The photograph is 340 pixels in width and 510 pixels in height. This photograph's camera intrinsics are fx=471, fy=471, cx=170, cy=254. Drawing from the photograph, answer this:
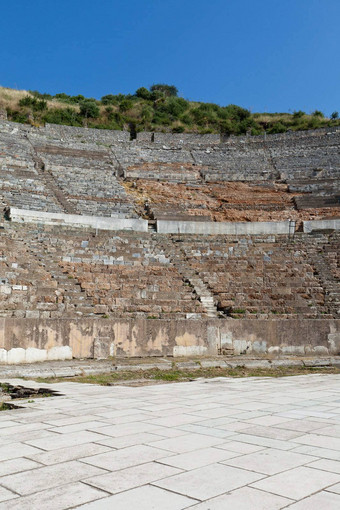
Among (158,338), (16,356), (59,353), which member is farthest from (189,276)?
(16,356)

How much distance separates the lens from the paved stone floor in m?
2.74

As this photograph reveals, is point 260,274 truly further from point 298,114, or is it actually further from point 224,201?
point 298,114

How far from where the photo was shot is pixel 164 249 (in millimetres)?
16469

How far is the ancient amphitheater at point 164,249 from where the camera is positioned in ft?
36.8

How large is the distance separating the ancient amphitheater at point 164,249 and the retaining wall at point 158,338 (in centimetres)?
3

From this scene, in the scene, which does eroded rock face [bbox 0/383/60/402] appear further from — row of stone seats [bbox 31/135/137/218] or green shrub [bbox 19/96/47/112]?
green shrub [bbox 19/96/47/112]

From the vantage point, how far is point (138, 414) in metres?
5.17

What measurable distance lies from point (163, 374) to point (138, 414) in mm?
3911

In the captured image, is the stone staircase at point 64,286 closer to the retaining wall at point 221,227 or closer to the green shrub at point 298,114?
the retaining wall at point 221,227

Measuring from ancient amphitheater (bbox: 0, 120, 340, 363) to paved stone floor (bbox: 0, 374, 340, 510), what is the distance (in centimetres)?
492

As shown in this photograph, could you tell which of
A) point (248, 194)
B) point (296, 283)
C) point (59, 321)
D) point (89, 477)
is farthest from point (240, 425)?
point (248, 194)

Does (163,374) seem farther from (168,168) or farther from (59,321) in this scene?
(168,168)

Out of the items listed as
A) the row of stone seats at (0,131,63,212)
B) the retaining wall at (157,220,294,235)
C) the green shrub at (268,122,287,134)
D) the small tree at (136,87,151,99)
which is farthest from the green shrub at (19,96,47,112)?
the retaining wall at (157,220,294,235)

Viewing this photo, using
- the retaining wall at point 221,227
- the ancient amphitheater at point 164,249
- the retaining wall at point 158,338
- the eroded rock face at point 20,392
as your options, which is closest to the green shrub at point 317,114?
the ancient amphitheater at point 164,249
